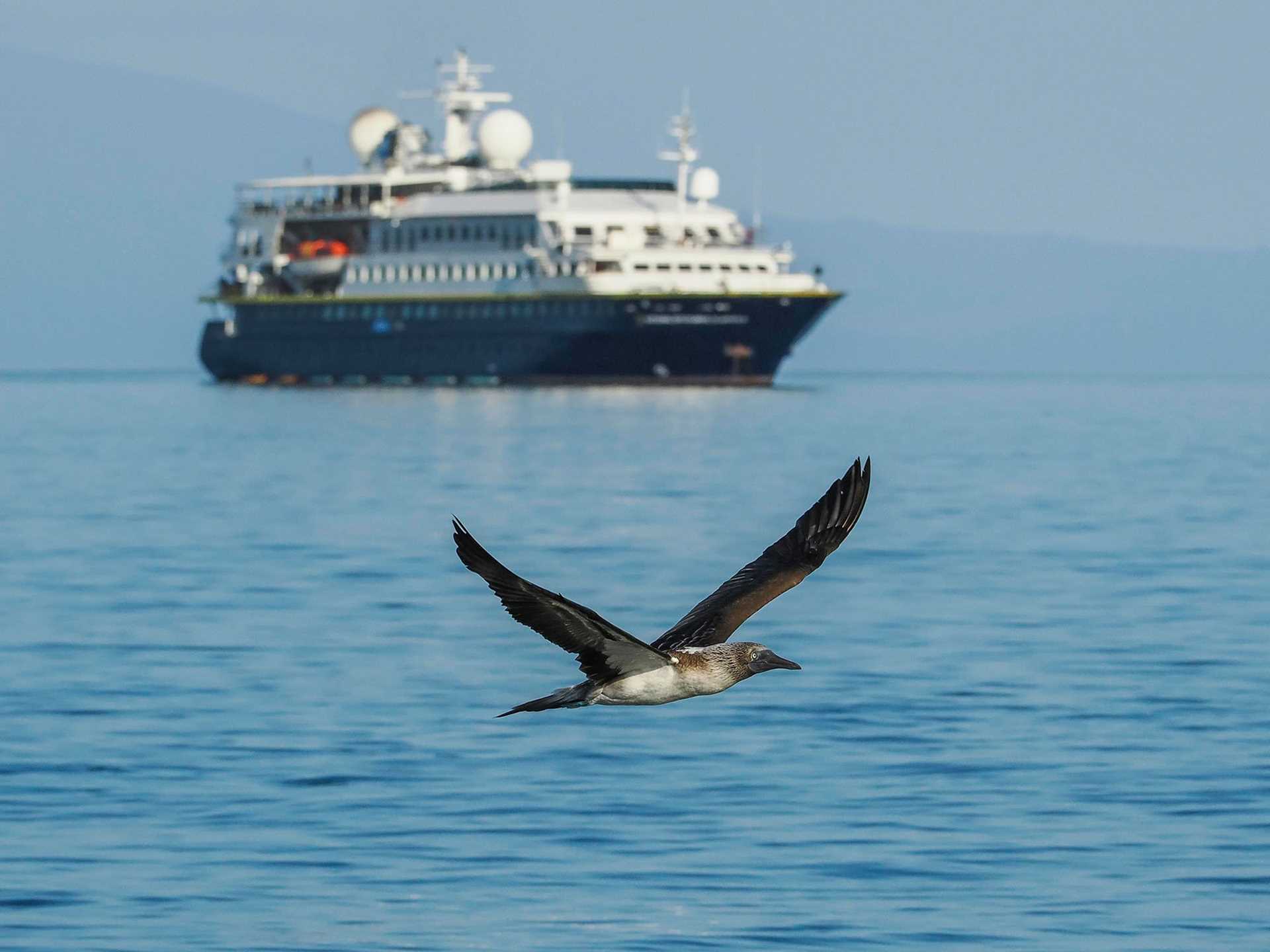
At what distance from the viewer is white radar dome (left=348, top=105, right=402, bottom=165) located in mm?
135375

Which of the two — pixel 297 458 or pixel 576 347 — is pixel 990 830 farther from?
pixel 576 347

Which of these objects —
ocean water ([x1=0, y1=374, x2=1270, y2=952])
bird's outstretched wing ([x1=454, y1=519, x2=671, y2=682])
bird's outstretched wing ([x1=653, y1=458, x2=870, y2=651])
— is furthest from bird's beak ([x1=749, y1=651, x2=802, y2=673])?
ocean water ([x1=0, y1=374, x2=1270, y2=952])

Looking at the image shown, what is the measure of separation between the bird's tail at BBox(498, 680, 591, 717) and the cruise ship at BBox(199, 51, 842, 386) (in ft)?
297

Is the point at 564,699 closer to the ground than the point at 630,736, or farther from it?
farther from it

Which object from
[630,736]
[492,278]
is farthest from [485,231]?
[630,736]

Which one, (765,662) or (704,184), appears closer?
(765,662)

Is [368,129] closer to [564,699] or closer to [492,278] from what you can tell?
[492,278]

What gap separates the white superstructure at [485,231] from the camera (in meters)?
108

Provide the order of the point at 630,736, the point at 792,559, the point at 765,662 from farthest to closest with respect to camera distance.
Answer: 1. the point at 630,736
2. the point at 792,559
3. the point at 765,662

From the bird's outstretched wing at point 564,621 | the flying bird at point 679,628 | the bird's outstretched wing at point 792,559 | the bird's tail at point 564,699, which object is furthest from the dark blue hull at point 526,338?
the bird's outstretched wing at point 564,621

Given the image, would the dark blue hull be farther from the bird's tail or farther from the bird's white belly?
the bird's tail

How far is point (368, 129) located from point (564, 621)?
126 meters

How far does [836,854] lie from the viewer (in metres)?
17.0

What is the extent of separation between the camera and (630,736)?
71.2ft
